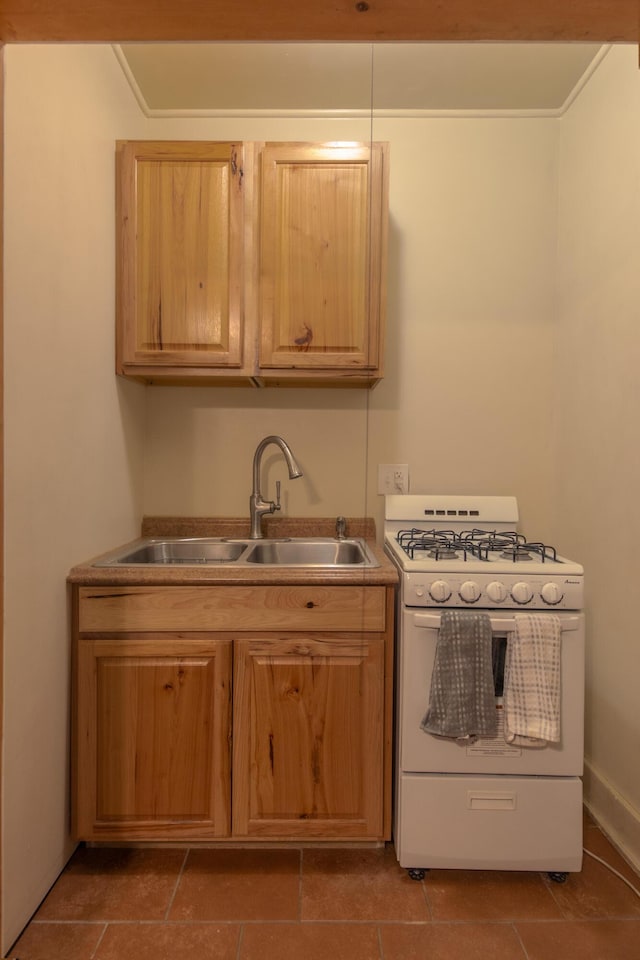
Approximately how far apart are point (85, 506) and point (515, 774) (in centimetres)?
144

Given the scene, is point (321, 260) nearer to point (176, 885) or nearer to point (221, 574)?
point (221, 574)

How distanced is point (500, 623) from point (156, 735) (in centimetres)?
101

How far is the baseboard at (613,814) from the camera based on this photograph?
5.43 feet

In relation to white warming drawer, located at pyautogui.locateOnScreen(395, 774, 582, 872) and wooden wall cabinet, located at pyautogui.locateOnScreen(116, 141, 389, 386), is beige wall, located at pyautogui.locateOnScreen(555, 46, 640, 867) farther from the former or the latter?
wooden wall cabinet, located at pyautogui.locateOnScreen(116, 141, 389, 386)

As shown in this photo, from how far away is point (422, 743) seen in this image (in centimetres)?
157

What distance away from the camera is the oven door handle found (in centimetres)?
154

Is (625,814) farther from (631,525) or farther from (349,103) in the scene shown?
(349,103)

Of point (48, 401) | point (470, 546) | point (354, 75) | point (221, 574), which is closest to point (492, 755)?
point (470, 546)

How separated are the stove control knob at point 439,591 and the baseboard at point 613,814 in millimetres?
884

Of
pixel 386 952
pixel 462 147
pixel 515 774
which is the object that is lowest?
pixel 386 952
